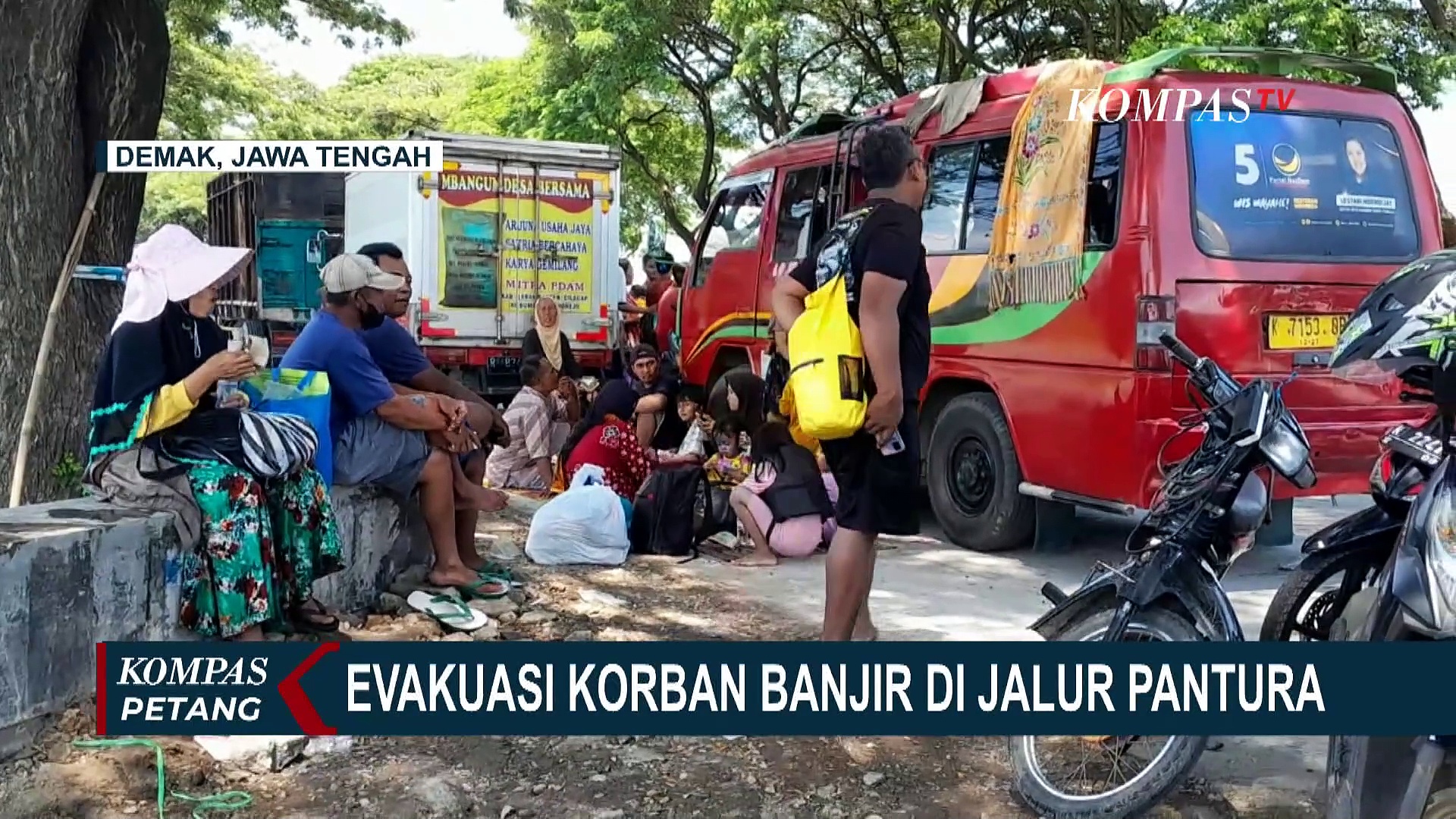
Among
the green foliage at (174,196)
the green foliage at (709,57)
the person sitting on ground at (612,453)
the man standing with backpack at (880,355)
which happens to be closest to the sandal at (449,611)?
the man standing with backpack at (880,355)

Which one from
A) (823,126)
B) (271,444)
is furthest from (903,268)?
(823,126)

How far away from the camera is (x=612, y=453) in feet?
21.6

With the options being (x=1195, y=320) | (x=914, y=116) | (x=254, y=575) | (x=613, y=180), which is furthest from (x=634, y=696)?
(x=613, y=180)

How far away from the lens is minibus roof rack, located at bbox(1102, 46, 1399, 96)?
506 cm

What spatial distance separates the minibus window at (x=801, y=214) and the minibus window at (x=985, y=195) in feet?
3.88

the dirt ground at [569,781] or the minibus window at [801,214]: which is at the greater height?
the minibus window at [801,214]

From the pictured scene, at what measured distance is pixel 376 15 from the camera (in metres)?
10.7

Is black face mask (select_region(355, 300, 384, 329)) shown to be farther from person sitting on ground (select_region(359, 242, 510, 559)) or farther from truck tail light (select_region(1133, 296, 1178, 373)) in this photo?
truck tail light (select_region(1133, 296, 1178, 373))

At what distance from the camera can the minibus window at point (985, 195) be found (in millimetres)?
5859

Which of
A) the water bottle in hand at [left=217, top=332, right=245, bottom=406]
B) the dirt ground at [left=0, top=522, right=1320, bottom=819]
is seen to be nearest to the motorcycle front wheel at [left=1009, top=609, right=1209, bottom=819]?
the dirt ground at [left=0, top=522, right=1320, bottom=819]

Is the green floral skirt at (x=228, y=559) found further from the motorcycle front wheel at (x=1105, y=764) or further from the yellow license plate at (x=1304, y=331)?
the yellow license plate at (x=1304, y=331)

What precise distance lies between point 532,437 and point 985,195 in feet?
11.1
